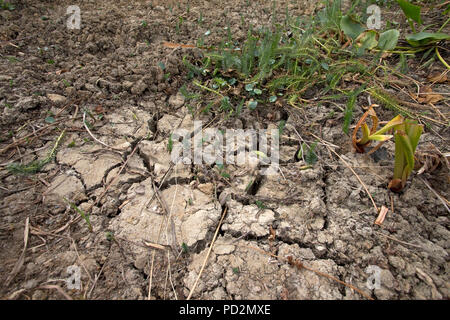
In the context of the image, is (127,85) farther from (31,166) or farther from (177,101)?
(31,166)

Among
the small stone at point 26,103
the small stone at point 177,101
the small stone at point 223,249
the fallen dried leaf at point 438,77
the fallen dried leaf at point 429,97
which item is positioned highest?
the fallen dried leaf at point 438,77

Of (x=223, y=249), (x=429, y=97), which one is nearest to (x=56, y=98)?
(x=223, y=249)

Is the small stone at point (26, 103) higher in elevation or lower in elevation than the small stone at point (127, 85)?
lower

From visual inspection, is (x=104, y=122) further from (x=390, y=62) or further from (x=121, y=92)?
(x=390, y=62)

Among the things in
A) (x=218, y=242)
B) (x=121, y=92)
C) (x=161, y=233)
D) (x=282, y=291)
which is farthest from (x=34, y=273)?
(x=121, y=92)

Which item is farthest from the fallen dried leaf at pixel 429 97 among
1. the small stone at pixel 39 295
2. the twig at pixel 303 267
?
the small stone at pixel 39 295

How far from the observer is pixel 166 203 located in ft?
4.52

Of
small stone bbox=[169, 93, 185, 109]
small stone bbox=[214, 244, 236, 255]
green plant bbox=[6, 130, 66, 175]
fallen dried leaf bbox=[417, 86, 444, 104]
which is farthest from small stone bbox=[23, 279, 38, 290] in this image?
fallen dried leaf bbox=[417, 86, 444, 104]

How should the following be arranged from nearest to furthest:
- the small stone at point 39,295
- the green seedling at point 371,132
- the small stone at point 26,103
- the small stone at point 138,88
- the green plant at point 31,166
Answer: the small stone at point 39,295
the green seedling at point 371,132
the green plant at point 31,166
the small stone at point 26,103
the small stone at point 138,88

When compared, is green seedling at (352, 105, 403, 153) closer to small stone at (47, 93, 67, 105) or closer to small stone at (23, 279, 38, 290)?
small stone at (23, 279, 38, 290)

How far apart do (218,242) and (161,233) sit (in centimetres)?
28

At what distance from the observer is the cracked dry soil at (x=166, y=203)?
1117 mm

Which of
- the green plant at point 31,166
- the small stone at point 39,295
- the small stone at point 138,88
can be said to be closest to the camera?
the small stone at point 39,295

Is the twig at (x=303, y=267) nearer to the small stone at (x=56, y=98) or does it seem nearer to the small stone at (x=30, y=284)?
the small stone at (x=30, y=284)
